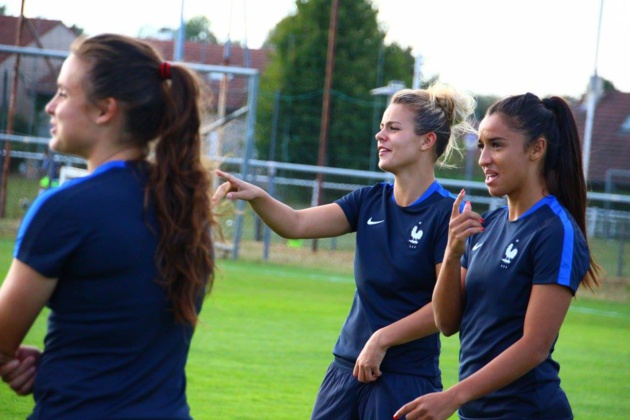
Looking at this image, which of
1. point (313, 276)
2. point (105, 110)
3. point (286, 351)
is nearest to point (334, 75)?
point (313, 276)

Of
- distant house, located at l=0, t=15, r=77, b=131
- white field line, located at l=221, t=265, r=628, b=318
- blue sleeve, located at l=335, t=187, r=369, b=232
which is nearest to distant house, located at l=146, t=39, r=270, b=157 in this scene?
white field line, located at l=221, t=265, r=628, b=318

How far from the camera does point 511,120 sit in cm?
341

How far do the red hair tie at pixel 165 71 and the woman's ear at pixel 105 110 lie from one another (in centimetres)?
16

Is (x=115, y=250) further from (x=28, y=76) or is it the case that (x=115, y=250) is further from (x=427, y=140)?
(x=28, y=76)

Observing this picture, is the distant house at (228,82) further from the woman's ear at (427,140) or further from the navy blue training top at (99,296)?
the navy blue training top at (99,296)

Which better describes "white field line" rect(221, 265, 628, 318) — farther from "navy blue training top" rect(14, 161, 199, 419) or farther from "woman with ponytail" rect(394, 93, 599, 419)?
"navy blue training top" rect(14, 161, 199, 419)

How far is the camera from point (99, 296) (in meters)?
2.36

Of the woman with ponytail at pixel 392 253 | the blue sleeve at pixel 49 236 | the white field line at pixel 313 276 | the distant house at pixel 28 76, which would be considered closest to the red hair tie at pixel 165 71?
the blue sleeve at pixel 49 236

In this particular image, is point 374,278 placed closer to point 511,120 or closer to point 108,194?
point 511,120

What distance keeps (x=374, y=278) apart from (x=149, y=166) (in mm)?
1663

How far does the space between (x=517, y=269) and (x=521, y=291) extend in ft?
0.25

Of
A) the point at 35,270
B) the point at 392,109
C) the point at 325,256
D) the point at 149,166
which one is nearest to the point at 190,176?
the point at 149,166

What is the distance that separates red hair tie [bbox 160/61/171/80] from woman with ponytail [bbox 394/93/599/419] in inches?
43.6

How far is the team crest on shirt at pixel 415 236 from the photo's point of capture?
392 centimetres
